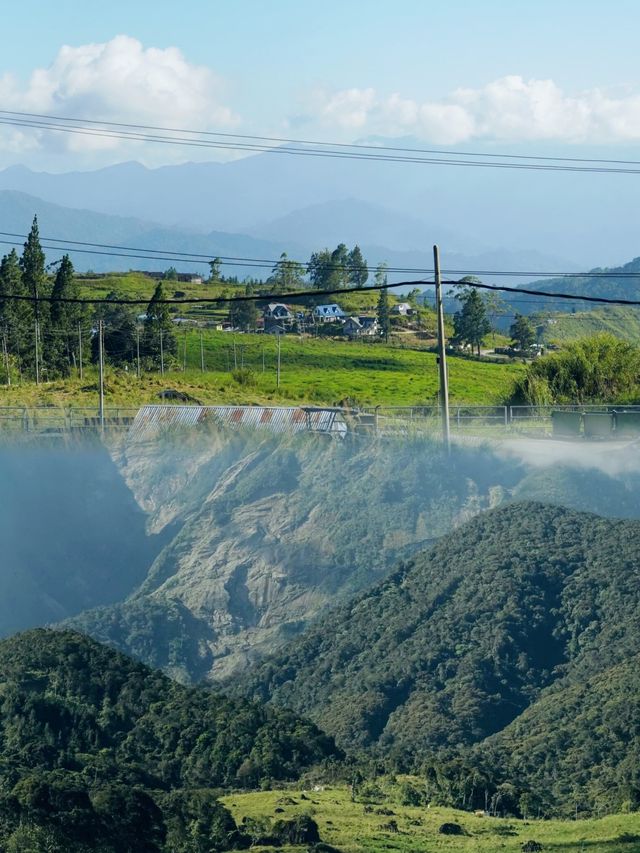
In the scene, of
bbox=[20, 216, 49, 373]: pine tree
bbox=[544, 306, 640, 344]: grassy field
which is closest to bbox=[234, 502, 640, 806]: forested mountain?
bbox=[20, 216, 49, 373]: pine tree

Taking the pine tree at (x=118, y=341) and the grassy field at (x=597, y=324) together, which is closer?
the pine tree at (x=118, y=341)

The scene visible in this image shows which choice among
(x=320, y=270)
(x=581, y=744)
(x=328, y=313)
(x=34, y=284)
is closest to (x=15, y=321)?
(x=34, y=284)

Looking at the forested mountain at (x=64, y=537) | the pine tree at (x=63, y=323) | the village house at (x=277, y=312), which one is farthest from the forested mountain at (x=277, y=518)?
the village house at (x=277, y=312)

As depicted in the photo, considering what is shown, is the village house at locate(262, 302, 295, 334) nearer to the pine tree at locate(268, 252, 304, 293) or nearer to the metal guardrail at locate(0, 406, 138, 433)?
the pine tree at locate(268, 252, 304, 293)

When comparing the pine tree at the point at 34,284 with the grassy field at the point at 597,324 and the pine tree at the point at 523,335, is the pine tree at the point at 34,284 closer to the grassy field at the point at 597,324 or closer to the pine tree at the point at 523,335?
the pine tree at the point at 523,335

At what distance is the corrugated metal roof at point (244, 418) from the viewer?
1608 centimetres

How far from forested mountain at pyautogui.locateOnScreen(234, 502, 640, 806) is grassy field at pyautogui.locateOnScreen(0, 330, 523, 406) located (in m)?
13.9

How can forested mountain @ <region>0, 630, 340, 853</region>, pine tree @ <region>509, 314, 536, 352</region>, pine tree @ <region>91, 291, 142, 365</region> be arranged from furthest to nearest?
pine tree @ <region>509, 314, 536, 352</region> → pine tree @ <region>91, 291, 142, 365</region> → forested mountain @ <region>0, 630, 340, 853</region>

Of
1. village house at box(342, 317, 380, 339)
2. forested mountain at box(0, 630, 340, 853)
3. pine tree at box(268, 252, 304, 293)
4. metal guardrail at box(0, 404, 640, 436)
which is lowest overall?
forested mountain at box(0, 630, 340, 853)

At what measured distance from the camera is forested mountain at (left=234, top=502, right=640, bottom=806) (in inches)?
417

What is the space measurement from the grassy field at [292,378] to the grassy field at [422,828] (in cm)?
1638

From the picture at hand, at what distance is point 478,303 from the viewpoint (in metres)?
55.8

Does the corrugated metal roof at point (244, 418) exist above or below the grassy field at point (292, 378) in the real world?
below

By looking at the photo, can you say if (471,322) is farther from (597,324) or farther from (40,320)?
(597,324)
